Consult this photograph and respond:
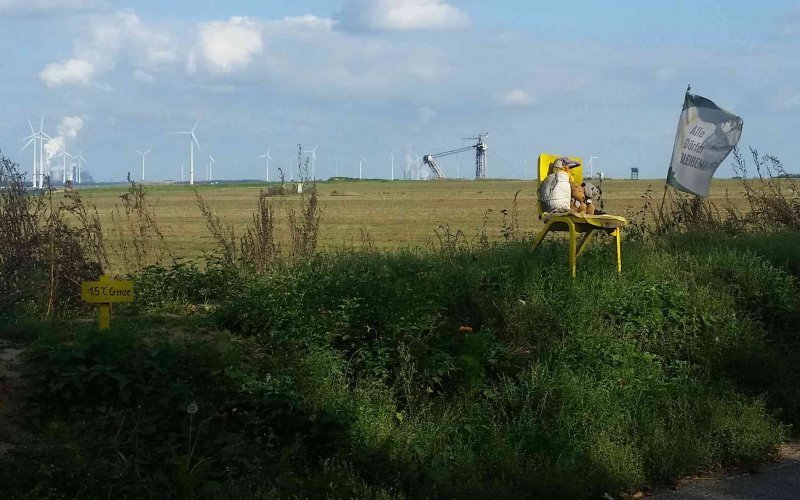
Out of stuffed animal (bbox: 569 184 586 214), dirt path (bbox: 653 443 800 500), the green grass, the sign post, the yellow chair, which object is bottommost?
dirt path (bbox: 653 443 800 500)

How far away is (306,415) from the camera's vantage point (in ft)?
21.0

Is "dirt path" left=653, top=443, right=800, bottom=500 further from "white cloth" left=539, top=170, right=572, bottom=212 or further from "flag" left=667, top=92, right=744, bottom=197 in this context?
"flag" left=667, top=92, right=744, bottom=197

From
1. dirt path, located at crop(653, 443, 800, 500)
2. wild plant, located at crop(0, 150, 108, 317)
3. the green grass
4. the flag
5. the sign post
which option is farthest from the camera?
the flag

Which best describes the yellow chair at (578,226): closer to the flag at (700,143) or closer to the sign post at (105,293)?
the flag at (700,143)

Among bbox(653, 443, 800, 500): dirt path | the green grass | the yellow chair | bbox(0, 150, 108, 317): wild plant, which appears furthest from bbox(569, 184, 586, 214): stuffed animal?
bbox(0, 150, 108, 317): wild plant

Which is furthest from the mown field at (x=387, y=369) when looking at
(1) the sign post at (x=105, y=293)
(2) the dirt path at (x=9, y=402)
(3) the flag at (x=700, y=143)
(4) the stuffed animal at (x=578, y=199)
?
(3) the flag at (x=700, y=143)

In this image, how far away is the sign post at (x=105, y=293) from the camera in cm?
706

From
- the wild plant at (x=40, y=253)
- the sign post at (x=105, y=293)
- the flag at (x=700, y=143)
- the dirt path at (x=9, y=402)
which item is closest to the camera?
the dirt path at (x=9, y=402)

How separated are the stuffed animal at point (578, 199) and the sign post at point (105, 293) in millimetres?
4918

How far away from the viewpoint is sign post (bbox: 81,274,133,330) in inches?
278

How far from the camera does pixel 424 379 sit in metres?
7.21

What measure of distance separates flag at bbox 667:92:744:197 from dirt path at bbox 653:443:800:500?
5.97 m

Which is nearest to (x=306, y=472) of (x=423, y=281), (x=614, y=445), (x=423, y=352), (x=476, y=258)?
(x=423, y=352)

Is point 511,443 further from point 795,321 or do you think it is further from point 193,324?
point 795,321
